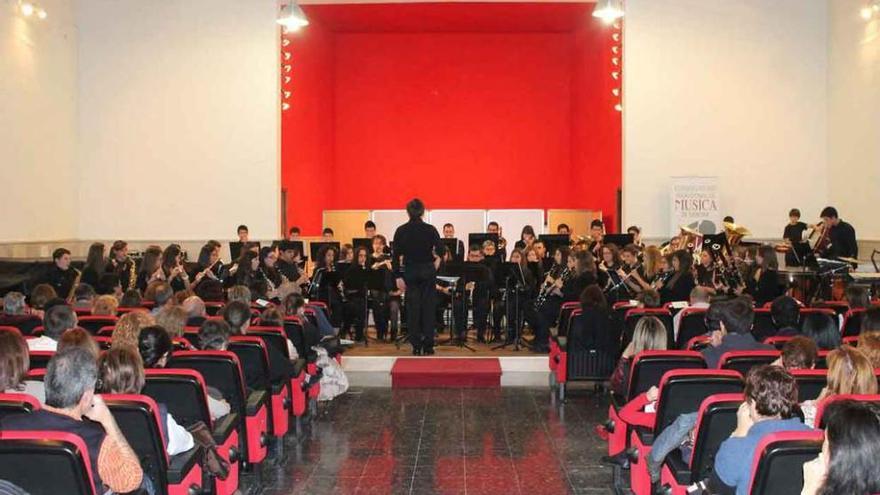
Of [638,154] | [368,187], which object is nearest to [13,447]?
[638,154]

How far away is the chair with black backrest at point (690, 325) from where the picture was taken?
686 centimetres

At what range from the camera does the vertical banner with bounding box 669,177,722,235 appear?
13320 mm

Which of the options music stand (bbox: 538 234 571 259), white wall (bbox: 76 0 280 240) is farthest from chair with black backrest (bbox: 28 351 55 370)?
white wall (bbox: 76 0 280 240)

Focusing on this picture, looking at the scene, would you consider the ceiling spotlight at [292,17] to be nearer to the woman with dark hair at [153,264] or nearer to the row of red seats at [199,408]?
the woman with dark hair at [153,264]

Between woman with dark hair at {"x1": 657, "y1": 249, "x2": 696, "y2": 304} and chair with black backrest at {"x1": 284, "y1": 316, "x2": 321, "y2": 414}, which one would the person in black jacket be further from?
woman with dark hair at {"x1": 657, "y1": 249, "x2": 696, "y2": 304}

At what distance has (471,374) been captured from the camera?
8898 millimetres

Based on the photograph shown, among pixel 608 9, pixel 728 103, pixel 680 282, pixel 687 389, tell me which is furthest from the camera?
pixel 728 103

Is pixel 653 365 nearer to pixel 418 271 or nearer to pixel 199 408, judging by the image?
pixel 199 408

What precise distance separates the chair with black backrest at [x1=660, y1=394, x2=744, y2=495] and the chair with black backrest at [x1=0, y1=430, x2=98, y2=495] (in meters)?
2.22

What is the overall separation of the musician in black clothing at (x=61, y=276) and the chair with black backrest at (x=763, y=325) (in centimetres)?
683

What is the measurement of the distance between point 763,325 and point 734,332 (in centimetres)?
195

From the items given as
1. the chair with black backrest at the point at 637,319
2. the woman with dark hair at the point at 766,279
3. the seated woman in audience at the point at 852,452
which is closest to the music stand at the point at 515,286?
the woman with dark hair at the point at 766,279

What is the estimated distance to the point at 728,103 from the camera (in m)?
13.6

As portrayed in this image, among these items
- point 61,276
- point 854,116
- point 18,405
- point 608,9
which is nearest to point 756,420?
point 18,405
